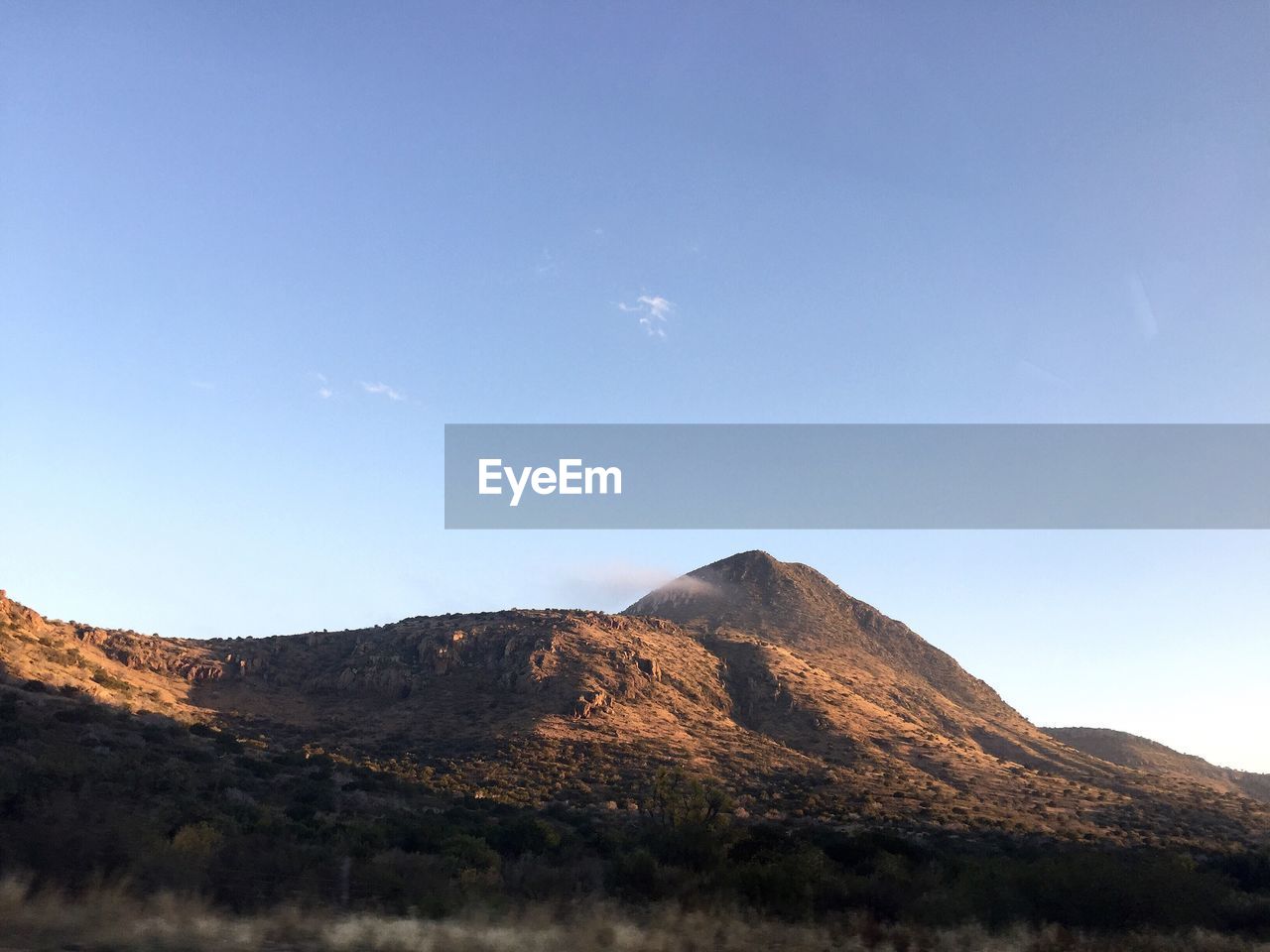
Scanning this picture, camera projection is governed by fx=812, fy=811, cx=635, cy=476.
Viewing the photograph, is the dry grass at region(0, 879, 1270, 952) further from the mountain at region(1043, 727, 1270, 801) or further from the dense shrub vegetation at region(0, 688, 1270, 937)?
the mountain at region(1043, 727, 1270, 801)

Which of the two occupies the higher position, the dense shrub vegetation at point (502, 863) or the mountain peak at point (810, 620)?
the mountain peak at point (810, 620)

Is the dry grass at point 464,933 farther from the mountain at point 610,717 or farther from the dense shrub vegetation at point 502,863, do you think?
the mountain at point 610,717

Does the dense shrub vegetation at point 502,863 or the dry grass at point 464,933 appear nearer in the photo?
the dry grass at point 464,933

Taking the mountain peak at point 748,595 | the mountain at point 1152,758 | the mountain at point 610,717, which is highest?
the mountain peak at point 748,595

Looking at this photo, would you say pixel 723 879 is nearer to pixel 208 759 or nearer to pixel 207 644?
pixel 208 759

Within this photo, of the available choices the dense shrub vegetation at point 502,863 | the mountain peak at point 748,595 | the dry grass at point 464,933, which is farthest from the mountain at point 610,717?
the dry grass at point 464,933

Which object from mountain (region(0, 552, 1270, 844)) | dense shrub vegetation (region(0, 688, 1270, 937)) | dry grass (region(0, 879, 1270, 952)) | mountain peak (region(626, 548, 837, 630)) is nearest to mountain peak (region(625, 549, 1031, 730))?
mountain peak (region(626, 548, 837, 630))

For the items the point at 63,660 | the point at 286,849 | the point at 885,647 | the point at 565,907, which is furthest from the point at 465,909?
the point at 885,647
